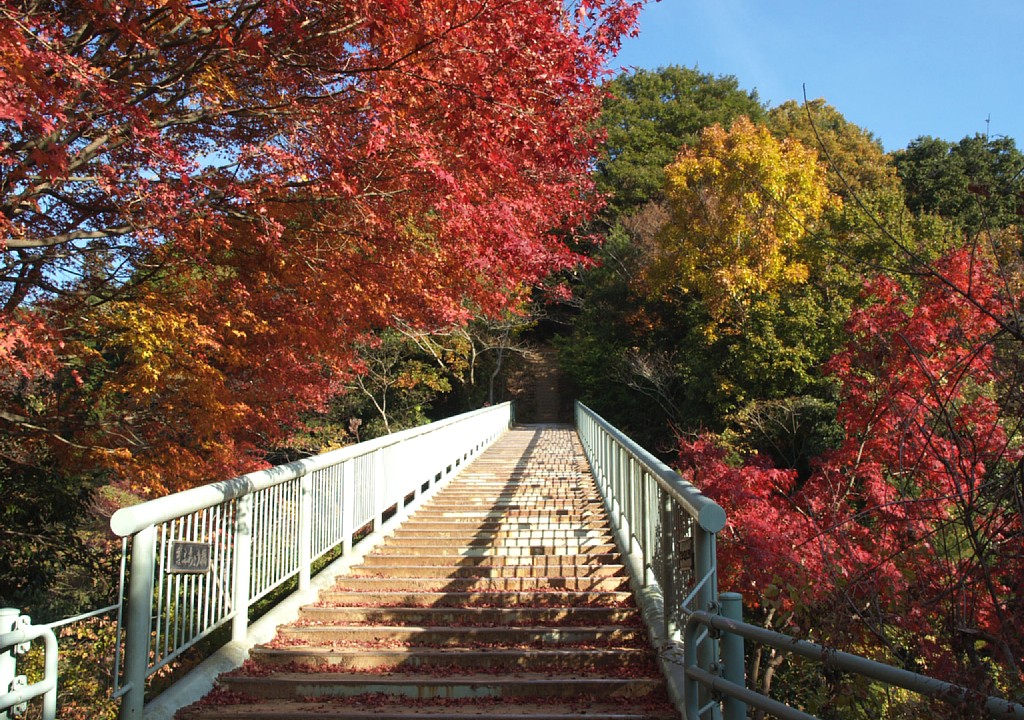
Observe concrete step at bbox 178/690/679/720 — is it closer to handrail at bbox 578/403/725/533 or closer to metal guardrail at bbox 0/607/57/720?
handrail at bbox 578/403/725/533

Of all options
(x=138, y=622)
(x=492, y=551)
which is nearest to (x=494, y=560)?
(x=492, y=551)

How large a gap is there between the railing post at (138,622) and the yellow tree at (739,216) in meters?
21.9

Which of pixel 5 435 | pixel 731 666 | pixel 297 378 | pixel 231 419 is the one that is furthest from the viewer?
pixel 297 378

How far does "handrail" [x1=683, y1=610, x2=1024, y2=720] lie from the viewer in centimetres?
168

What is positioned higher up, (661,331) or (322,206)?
(661,331)

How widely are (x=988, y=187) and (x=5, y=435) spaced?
9.20 metres

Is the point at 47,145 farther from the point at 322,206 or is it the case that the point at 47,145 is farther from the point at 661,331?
the point at 661,331

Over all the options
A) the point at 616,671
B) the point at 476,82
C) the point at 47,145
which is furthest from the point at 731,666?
the point at 47,145

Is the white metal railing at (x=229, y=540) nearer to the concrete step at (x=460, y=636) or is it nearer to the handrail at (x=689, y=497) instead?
the concrete step at (x=460, y=636)

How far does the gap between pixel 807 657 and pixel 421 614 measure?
4156 mm

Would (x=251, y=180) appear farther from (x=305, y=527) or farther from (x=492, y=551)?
(x=492, y=551)

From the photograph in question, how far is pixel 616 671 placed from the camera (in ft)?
15.8

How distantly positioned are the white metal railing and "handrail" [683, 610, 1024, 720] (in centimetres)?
239

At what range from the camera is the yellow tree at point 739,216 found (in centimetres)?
2441
